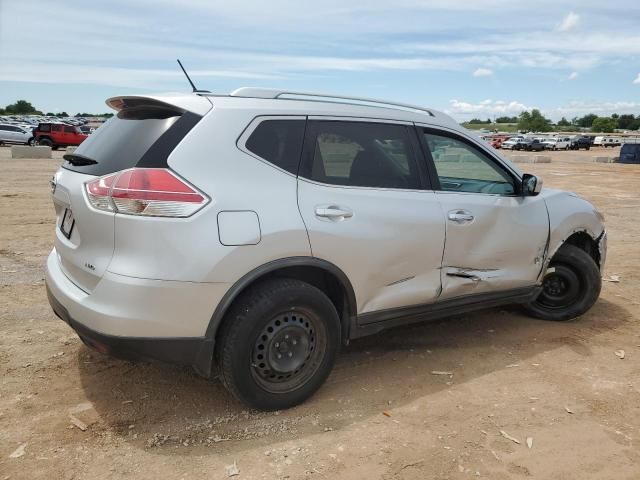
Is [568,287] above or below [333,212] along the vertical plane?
below

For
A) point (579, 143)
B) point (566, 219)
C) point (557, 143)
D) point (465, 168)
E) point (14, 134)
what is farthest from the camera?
point (579, 143)

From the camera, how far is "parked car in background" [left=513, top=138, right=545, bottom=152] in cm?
5394

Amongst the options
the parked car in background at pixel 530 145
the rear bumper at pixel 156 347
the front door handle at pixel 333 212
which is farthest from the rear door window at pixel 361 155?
the parked car in background at pixel 530 145

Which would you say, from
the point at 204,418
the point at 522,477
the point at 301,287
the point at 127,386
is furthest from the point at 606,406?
the point at 127,386

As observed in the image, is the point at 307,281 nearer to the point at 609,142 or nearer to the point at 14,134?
the point at 14,134

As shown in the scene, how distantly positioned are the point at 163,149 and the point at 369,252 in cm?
A: 135

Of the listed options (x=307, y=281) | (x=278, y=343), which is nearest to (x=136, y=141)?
(x=307, y=281)

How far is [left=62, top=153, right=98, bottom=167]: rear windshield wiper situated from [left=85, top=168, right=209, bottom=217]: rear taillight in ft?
1.34

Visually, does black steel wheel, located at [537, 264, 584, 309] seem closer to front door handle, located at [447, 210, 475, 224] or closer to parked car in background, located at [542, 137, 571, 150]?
front door handle, located at [447, 210, 475, 224]

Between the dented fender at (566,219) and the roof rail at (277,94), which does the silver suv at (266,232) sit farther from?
the dented fender at (566,219)

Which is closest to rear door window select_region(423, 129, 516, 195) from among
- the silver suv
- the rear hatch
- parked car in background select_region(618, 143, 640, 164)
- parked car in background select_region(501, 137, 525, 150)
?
the silver suv

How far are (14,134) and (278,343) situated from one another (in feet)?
122

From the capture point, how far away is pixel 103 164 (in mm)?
3053

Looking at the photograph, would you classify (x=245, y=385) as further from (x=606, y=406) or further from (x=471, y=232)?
(x=606, y=406)
